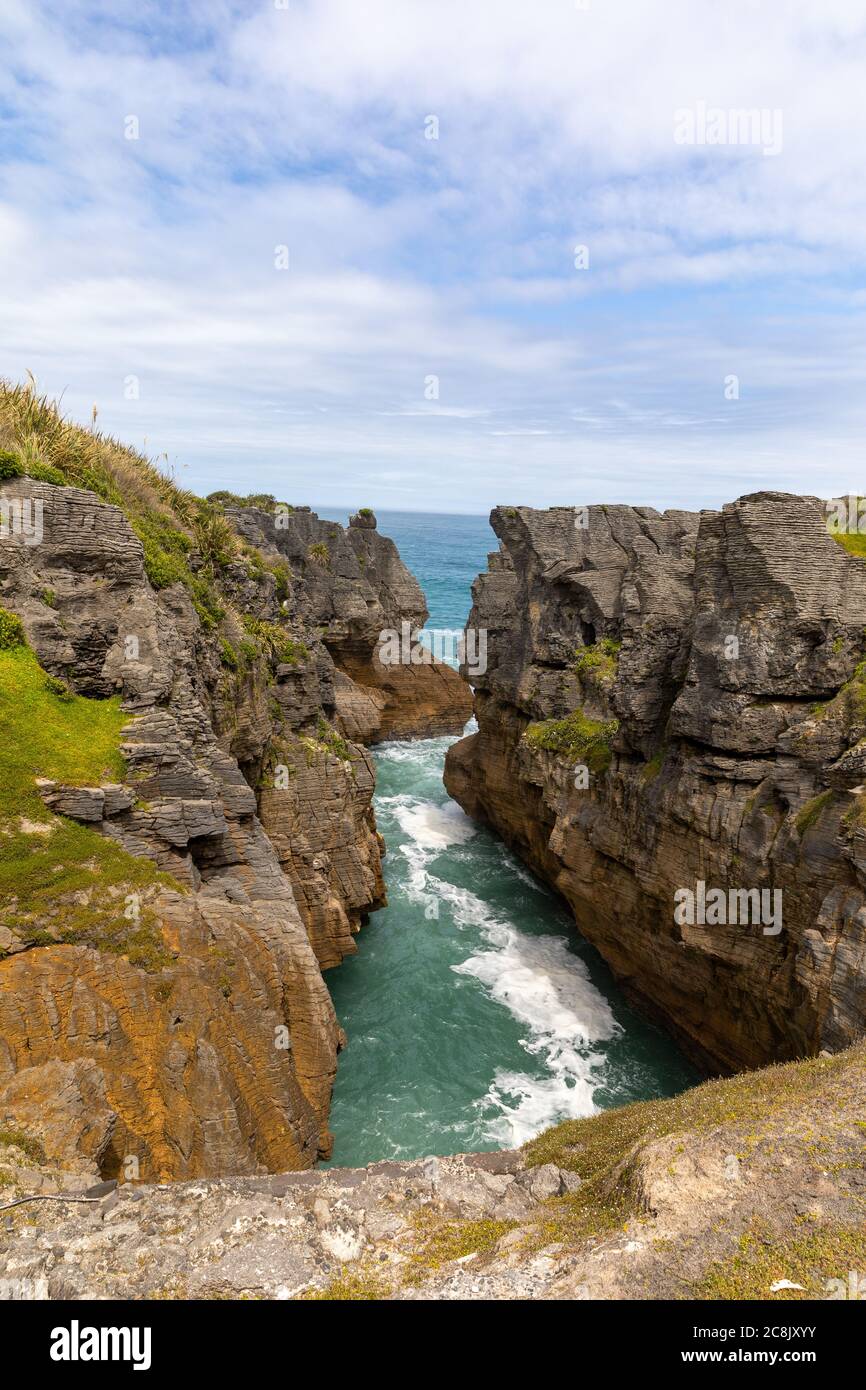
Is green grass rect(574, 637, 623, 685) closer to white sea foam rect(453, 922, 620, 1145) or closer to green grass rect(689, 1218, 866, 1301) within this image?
white sea foam rect(453, 922, 620, 1145)

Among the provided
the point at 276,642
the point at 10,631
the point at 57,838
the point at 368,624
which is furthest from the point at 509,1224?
the point at 368,624

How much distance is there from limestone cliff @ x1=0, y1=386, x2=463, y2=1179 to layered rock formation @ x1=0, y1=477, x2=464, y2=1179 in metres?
0.04

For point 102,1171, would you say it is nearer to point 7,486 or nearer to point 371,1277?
point 371,1277

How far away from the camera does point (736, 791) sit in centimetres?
1811

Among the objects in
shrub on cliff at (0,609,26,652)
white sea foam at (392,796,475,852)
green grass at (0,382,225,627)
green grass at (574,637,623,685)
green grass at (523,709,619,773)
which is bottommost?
white sea foam at (392,796,475,852)

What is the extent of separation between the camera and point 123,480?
64.1 ft

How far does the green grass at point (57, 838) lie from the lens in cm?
1095

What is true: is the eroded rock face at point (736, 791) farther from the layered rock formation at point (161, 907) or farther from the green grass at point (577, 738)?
the layered rock formation at point (161, 907)

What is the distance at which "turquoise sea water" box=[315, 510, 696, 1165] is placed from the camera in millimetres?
18281

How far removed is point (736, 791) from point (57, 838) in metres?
15.5

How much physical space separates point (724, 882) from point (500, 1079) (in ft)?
27.6

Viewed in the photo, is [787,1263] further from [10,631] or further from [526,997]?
[526,997]

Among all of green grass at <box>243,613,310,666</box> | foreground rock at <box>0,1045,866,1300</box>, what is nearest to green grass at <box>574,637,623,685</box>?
green grass at <box>243,613,310,666</box>

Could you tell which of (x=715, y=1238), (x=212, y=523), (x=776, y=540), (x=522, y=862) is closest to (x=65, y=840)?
(x=715, y=1238)
